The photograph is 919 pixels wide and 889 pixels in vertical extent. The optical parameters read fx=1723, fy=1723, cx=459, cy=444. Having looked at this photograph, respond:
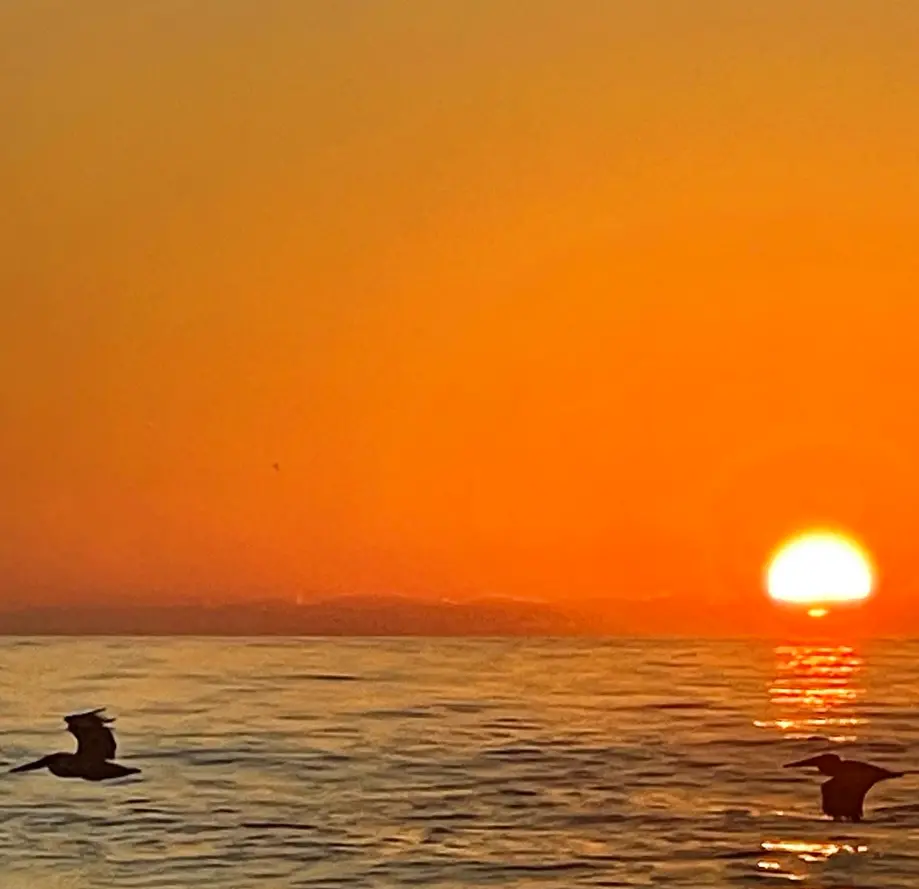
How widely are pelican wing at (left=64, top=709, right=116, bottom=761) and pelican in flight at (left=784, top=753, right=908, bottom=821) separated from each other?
4.67ft

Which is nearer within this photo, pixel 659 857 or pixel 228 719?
pixel 659 857

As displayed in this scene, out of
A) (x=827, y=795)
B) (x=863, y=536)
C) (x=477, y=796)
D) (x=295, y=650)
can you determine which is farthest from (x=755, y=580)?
(x=295, y=650)

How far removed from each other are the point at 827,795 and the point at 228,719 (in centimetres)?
122

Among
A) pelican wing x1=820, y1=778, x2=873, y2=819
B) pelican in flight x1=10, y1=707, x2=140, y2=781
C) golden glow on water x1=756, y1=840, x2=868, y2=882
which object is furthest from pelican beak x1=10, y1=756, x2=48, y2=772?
pelican wing x1=820, y1=778, x2=873, y2=819

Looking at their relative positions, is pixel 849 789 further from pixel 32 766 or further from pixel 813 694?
pixel 32 766

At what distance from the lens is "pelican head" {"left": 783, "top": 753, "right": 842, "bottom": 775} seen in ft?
11.1

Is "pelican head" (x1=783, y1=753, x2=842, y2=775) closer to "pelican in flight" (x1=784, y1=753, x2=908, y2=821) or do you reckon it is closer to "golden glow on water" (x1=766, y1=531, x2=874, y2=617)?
"pelican in flight" (x1=784, y1=753, x2=908, y2=821)

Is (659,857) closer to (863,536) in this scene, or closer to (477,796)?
(477,796)

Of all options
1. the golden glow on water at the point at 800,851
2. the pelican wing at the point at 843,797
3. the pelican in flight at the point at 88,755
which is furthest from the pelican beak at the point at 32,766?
the pelican wing at the point at 843,797

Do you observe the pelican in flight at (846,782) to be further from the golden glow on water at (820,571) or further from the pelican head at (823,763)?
the golden glow on water at (820,571)

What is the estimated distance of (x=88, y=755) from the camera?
355cm

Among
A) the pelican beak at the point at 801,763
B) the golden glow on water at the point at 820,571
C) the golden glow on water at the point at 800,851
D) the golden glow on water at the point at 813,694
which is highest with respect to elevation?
the golden glow on water at the point at 820,571

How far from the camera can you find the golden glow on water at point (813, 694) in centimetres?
338

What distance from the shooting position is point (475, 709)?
11.5 ft
